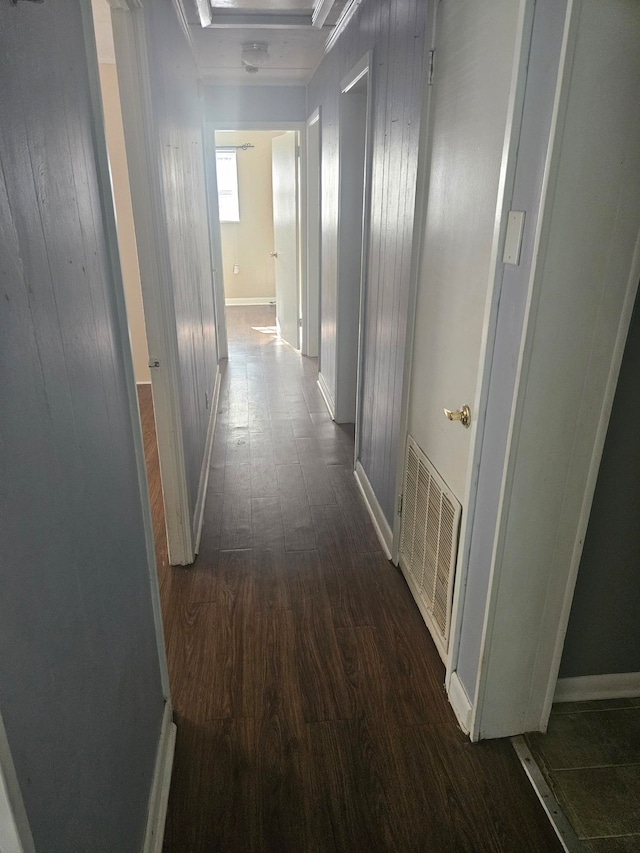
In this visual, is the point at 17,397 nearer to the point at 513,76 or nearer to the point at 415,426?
the point at 513,76

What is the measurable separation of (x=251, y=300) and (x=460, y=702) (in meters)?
7.10

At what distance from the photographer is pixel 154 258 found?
211 centimetres

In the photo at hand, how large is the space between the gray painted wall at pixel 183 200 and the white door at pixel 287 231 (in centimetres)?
172

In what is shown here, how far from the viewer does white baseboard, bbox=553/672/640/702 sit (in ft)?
5.99

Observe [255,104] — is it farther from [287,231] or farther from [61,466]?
[61,466]

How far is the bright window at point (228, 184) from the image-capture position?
24.4 ft

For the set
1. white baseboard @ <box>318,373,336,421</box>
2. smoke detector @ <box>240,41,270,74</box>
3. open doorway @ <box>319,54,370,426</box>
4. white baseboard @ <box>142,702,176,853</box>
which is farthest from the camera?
white baseboard @ <box>318,373,336,421</box>

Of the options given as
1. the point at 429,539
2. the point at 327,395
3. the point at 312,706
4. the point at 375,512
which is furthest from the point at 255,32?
Result: the point at 312,706

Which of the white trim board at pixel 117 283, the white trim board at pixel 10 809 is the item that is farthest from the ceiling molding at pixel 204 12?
the white trim board at pixel 10 809

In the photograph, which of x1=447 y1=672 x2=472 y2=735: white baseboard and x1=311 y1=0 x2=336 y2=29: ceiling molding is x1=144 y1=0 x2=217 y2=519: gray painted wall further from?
x1=447 y1=672 x2=472 y2=735: white baseboard

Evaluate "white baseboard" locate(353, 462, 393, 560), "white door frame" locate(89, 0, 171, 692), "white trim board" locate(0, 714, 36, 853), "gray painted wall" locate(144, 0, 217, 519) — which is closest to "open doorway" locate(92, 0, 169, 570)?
"gray painted wall" locate(144, 0, 217, 519)

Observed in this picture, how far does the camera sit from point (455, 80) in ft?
5.67

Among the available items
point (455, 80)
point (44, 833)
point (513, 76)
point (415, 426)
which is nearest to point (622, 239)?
point (513, 76)

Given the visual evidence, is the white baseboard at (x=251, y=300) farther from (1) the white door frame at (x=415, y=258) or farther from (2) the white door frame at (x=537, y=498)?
(2) the white door frame at (x=537, y=498)
